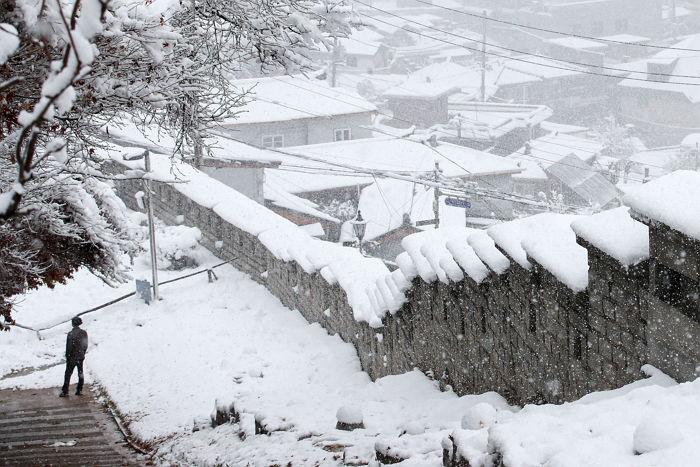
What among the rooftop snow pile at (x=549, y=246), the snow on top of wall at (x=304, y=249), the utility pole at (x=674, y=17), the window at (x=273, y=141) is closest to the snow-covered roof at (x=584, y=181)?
the window at (x=273, y=141)

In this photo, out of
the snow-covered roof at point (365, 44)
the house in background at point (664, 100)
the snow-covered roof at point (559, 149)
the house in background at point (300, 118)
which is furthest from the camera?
the snow-covered roof at point (365, 44)

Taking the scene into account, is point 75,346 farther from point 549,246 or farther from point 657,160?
point 657,160

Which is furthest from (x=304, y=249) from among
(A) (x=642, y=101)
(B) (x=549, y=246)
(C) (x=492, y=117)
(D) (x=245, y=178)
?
(A) (x=642, y=101)

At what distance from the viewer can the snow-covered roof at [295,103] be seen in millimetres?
38250

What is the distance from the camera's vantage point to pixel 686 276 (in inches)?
160

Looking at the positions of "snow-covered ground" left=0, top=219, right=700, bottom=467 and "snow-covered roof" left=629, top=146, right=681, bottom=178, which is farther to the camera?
"snow-covered roof" left=629, top=146, right=681, bottom=178

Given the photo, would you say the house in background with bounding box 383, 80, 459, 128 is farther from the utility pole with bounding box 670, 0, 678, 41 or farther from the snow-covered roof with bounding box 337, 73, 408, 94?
the utility pole with bounding box 670, 0, 678, 41

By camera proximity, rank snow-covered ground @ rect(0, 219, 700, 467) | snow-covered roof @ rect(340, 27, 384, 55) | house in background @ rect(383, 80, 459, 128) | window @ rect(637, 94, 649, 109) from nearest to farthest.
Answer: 1. snow-covered ground @ rect(0, 219, 700, 467)
2. house in background @ rect(383, 80, 459, 128)
3. window @ rect(637, 94, 649, 109)
4. snow-covered roof @ rect(340, 27, 384, 55)

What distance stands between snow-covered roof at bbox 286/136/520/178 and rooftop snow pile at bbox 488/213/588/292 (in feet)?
88.2

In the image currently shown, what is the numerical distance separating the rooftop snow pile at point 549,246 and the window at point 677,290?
77 cm

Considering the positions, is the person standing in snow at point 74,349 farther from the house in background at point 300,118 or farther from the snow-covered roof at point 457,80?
the snow-covered roof at point 457,80

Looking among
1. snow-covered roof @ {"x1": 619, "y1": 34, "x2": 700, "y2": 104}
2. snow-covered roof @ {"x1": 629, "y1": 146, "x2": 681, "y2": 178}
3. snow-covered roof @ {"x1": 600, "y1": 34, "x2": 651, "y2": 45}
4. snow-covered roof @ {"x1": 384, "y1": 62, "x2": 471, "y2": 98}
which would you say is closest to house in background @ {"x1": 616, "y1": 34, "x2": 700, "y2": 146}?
snow-covered roof @ {"x1": 619, "y1": 34, "x2": 700, "y2": 104}

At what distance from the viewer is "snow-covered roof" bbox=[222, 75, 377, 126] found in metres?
38.2

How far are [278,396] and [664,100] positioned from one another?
53833 millimetres
